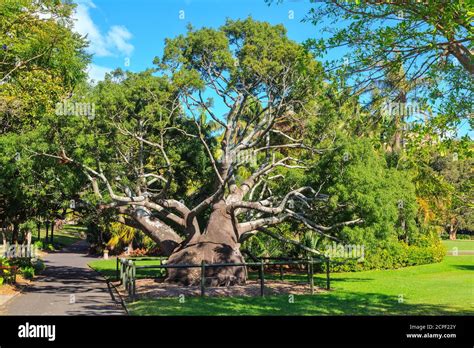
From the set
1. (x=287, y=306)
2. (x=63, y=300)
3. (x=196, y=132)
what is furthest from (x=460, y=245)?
(x=63, y=300)

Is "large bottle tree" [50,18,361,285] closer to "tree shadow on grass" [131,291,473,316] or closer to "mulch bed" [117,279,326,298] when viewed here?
"mulch bed" [117,279,326,298]

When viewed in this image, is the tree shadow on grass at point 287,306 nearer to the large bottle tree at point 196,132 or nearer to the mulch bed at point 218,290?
the mulch bed at point 218,290

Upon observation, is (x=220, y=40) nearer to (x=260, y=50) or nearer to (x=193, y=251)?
(x=260, y=50)

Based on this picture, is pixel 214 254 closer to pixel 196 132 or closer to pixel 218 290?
pixel 218 290

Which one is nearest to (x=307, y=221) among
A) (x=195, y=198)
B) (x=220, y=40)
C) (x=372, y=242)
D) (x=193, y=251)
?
(x=372, y=242)

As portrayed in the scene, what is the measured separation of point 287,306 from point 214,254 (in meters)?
6.26

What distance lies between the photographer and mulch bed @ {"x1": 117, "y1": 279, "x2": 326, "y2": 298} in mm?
16406

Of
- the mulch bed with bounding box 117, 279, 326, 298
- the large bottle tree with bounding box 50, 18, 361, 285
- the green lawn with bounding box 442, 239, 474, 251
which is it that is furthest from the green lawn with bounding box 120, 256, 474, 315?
the green lawn with bounding box 442, 239, 474, 251

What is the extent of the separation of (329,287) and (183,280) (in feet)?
19.8

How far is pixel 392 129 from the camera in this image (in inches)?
420

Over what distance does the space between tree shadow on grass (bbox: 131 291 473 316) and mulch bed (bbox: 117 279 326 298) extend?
1.22m

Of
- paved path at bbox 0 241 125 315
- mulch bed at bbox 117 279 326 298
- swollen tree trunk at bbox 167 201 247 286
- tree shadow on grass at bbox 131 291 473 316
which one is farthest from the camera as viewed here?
swollen tree trunk at bbox 167 201 247 286

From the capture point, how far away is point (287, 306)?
13570 mm

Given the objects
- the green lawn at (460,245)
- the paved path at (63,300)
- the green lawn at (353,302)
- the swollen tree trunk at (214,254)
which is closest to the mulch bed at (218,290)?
the swollen tree trunk at (214,254)
